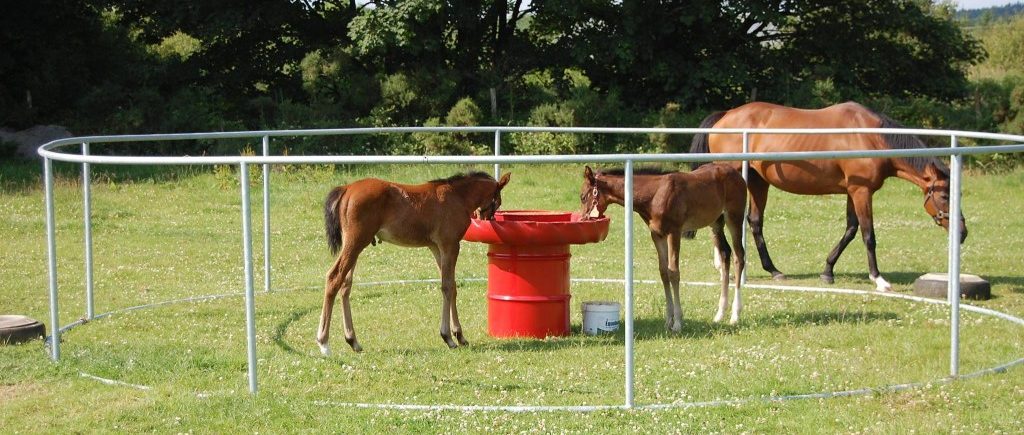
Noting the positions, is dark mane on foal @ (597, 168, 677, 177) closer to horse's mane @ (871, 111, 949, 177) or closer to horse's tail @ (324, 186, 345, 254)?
horse's tail @ (324, 186, 345, 254)

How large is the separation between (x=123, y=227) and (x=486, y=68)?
12277 mm

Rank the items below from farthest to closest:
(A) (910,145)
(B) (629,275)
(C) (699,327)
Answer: (A) (910,145), (C) (699,327), (B) (629,275)

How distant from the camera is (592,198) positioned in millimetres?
9438

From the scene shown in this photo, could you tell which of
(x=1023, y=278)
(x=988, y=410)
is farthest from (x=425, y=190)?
(x=1023, y=278)

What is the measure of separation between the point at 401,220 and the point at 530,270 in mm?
1207

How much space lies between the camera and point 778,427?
22.4 feet

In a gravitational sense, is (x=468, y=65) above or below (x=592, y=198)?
above

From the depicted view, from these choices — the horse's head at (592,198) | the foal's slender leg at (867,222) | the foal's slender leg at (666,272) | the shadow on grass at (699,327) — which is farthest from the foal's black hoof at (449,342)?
the foal's slender leg at (867,222)

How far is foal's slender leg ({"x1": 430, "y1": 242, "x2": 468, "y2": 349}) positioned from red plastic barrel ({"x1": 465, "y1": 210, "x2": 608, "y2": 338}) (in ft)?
1.36

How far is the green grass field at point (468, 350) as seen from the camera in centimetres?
703

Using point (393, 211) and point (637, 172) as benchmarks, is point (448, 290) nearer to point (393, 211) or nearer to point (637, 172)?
point (393, 211)

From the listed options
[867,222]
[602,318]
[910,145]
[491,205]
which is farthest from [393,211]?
[910,145]

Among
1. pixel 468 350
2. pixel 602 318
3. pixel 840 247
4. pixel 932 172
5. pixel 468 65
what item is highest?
pixel 468 65

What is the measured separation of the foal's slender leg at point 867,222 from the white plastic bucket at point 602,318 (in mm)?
3736
